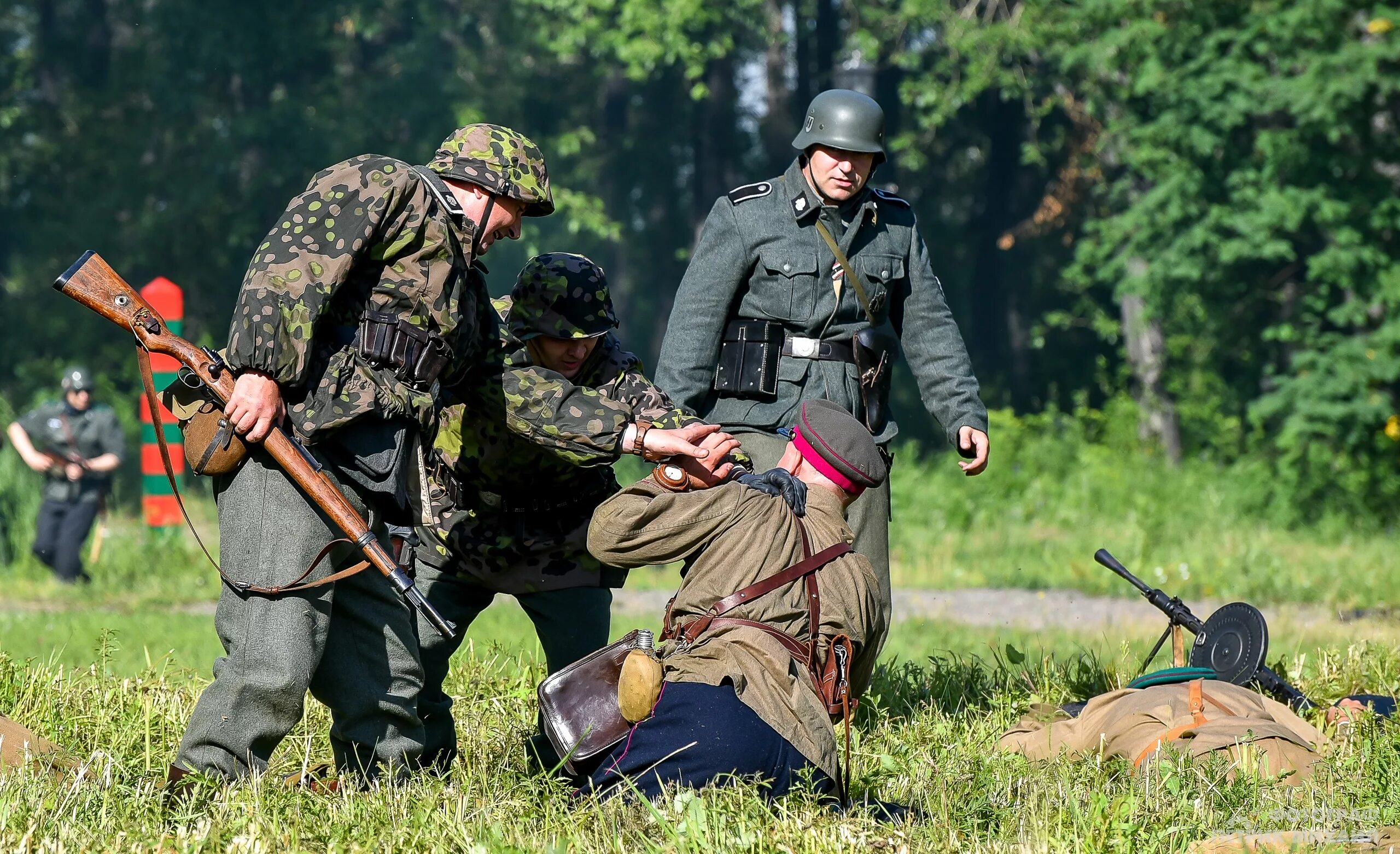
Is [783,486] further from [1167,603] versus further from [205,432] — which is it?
[1167,603]

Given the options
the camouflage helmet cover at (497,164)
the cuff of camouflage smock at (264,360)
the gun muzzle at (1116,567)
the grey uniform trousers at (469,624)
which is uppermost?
the camouflage helmet cover at (497,164)

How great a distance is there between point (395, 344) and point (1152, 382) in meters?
17.2

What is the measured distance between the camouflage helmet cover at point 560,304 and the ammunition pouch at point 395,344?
652 millimetres

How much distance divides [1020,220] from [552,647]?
25133mm

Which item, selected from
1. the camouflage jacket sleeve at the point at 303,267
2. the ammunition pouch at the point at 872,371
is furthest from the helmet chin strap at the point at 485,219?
the ammunition pouch at the point at 872,371

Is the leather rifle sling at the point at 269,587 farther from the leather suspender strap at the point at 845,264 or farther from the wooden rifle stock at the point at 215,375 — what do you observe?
the leather suspender strap at the point at 845,264

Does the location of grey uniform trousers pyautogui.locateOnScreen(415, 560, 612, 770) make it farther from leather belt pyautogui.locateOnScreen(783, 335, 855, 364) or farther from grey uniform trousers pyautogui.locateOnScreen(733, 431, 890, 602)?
leather belt pyautogui.locateOnScreen(783, 335, 855, 364)

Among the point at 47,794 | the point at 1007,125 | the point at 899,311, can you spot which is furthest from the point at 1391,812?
the point at 1007,125

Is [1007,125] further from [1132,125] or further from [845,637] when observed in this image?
[845,637]

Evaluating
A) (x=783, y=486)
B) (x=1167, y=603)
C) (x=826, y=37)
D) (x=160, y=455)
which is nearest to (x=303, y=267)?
(x=783, y=486)

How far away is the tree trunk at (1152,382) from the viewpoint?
19.7 metres

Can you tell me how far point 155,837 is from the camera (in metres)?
3.82

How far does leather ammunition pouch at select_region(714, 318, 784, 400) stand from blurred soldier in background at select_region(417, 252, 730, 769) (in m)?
0.43

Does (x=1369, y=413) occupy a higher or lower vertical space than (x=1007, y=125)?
lower
